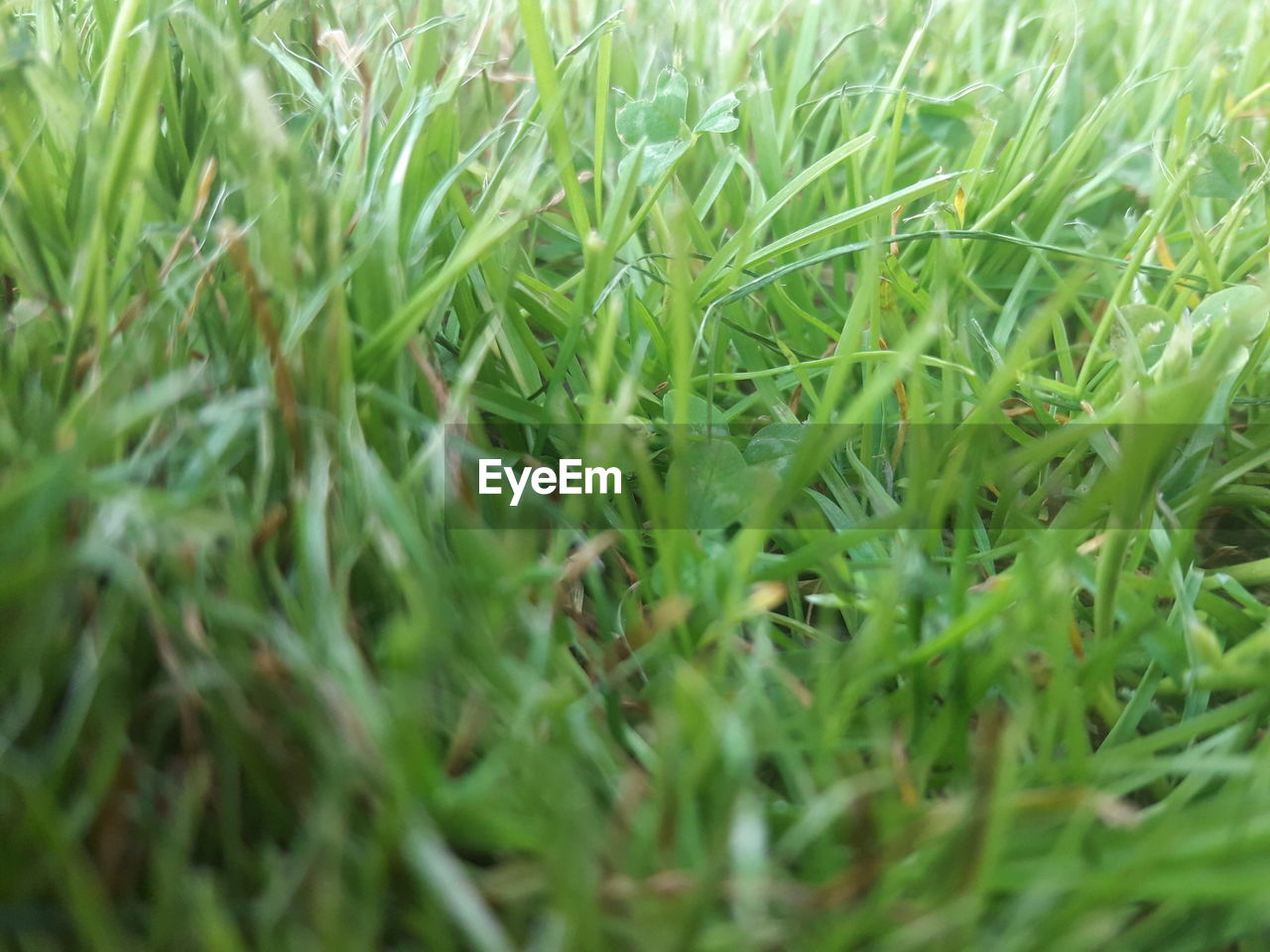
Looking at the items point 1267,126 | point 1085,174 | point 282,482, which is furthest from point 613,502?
point 1267,126

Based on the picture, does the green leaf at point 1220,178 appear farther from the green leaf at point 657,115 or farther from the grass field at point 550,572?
the green leaf at point 657,115

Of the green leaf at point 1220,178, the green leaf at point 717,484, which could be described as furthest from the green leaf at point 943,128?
the green leaf at point 717,484

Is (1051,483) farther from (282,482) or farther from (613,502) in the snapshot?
(282,482)

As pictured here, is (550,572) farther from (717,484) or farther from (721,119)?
(721,119)

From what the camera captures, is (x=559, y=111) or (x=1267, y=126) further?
(x=1267, y=126)

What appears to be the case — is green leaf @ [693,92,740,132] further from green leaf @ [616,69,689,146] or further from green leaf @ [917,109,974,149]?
green leaf @ [917,109,974,149]

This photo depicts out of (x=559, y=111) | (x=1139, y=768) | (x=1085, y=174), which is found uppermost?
(x=559, y=111)

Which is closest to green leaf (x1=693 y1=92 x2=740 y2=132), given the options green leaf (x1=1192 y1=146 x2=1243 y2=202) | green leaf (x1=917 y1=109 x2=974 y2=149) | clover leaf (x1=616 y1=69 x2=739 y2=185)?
clover leaf (x1=616 y1=69 x2=739 y2=185)
